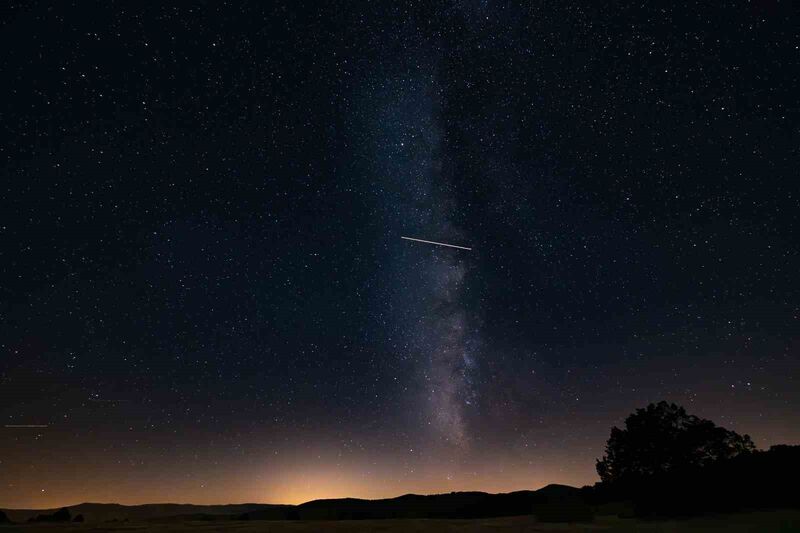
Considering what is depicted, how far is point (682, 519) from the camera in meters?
17.5

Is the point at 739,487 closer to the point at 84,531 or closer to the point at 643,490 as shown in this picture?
the point at 643,490

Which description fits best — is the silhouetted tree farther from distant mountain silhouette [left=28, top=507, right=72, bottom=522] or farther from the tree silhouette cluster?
distant mountain silhouette [left=28, top=507, right=72, bottom=522]

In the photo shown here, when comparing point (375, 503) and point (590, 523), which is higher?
point (375, 503)

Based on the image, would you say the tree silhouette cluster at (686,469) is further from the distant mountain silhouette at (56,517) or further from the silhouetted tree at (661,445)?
the distant mountain silhouette at (56,517)

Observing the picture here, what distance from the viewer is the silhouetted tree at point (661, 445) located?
87.2 ft

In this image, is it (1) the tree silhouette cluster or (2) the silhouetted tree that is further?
(2) the silhouetted tree

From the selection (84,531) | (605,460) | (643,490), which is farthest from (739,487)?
(84,531)

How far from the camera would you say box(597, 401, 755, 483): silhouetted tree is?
87.2 ft

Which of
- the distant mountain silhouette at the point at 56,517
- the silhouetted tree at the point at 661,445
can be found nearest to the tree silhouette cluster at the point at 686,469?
the silhouetted tree at the point at 661,445

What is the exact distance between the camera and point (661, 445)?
27250 mm

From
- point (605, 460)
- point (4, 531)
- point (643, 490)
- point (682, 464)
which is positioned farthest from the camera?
point (605, 460)

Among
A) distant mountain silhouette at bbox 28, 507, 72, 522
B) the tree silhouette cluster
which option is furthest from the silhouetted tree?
distant mountain silhouette at bbox 28, 507, 72, 522

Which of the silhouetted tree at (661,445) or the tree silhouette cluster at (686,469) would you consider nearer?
the tree silhouette cluster at (686,469)

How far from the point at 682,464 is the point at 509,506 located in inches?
374
